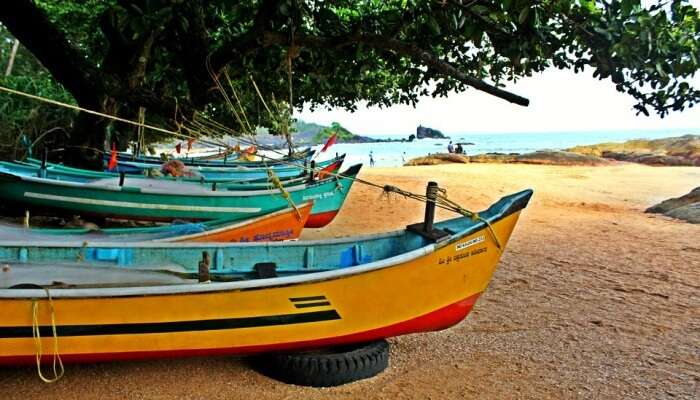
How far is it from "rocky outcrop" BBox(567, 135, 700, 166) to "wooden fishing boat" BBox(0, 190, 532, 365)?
28.2m

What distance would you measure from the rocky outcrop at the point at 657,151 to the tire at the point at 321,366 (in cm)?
2876

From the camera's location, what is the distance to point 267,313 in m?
3.24

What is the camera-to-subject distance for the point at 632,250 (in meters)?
8.10

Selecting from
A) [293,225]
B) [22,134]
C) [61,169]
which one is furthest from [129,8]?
[22,134]

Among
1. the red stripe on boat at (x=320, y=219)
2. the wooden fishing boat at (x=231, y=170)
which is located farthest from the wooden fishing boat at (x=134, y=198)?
the wooden fishing boat at (x=231, y=170)

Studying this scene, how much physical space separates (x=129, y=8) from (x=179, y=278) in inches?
116

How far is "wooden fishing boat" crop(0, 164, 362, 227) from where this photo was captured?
24.3ft

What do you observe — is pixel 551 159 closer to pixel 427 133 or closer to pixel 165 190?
pixel 165 190

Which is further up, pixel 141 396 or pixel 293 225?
pixel 293 225

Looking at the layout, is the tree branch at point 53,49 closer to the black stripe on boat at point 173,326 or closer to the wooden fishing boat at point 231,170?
the wooden fishing boat at point 231,170

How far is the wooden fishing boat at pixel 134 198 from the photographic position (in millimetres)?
7418

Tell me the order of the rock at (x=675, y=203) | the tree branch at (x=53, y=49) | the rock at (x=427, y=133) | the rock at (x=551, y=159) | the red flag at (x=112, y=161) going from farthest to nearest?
the rock at (x=427, y=133) → the rock at (x=551, y=159) → the rock at (x=675, y=203) → the red flag at (x=112, y=161) → the tree branch at (x=53, y=49)

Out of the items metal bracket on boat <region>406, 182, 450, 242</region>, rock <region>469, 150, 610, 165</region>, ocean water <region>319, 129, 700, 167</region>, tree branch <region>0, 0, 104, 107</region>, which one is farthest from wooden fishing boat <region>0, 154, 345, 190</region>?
rock <region>469, 150, 610, 165</region>

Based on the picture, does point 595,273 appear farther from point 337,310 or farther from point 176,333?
point 176,333
